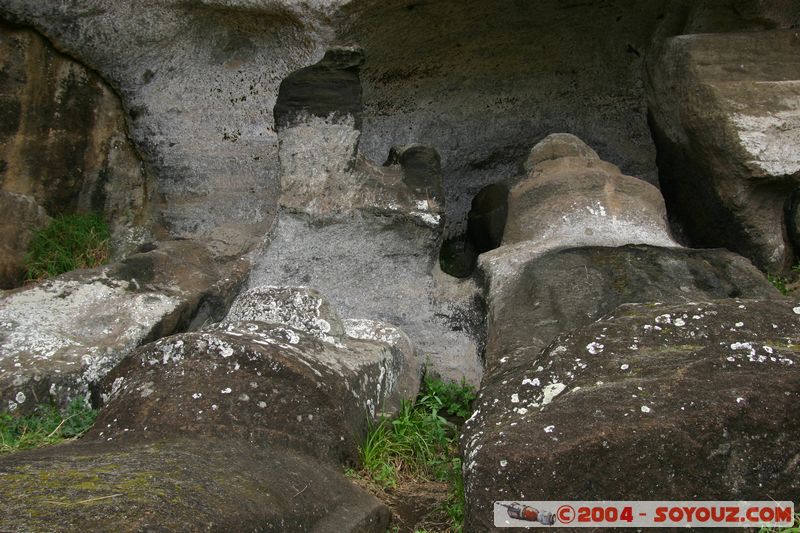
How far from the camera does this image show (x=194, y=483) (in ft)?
8.18

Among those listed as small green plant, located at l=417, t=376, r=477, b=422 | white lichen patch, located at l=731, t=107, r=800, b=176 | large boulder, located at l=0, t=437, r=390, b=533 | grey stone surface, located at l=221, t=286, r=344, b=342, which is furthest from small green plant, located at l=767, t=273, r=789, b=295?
large boulder, located at l=0, t=437, r=390, b=533

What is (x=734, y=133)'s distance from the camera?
5.14m

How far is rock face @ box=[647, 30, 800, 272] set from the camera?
514cm

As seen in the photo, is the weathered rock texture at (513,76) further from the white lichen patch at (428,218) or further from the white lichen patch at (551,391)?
the white lichen patch at (551,391)

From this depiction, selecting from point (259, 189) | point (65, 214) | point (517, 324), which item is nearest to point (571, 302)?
point (517, 324)

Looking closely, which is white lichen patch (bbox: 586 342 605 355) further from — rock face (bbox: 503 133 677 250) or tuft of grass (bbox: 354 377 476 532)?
rock face (bbox: 503 133 677 250)

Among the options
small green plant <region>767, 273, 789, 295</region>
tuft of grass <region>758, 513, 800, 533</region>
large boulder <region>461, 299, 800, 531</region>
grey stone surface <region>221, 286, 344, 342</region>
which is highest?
large boulder <region>461, 299, 800, 531</region>

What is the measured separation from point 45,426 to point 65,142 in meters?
2.31

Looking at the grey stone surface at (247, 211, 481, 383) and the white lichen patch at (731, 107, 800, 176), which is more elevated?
the white lichen patch at (731, 107, 800, 176)

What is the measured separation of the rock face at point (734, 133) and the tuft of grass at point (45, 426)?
3.38 m

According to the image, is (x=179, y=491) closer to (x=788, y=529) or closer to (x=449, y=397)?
(x=788, y=529)

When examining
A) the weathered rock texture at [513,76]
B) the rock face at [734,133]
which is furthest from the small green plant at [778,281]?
the weathered rock texture at [513,76]

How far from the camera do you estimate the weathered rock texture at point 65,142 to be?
5391 mm

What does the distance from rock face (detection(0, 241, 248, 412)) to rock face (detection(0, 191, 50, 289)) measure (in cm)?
78
